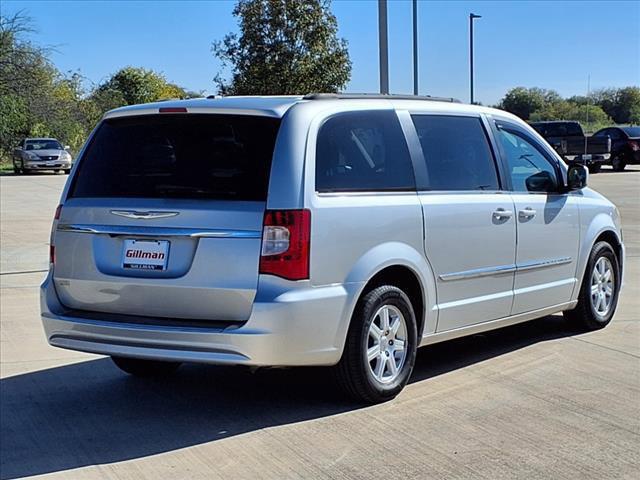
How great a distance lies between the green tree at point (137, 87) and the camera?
56537mm

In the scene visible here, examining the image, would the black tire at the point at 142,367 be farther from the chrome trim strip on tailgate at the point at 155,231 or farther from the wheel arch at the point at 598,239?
the wheel arch at the point at 598,239

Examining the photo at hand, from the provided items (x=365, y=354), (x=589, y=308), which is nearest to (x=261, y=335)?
(x=365, y=354)

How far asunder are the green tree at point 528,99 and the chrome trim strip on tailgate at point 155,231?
6719 cm

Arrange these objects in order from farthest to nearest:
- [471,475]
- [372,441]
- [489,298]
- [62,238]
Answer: [489,298] < [62,238] < [372,441] < [471,475]

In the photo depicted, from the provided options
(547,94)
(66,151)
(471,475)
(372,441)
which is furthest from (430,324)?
(547,94)

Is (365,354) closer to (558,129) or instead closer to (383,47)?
(383,47)

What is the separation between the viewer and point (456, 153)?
6.04m

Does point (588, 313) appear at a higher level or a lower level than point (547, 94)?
lower

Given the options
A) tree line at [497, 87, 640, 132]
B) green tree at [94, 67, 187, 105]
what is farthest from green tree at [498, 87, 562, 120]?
green tree at [94, 67, 187, 105]

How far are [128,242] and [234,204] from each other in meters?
0.70

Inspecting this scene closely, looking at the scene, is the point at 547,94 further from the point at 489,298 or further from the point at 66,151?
the point at 489,298

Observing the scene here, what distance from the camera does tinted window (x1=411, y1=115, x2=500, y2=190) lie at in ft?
19.1

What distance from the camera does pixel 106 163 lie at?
5.43 metres

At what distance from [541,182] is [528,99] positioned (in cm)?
Answer: 6907
